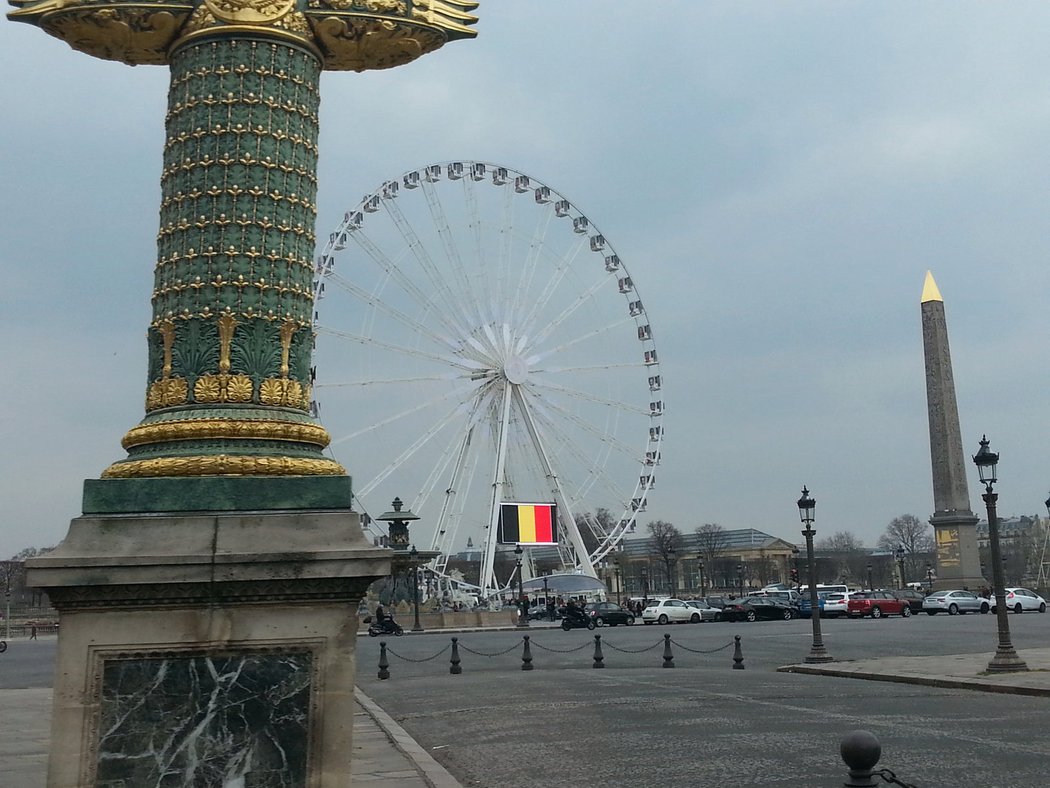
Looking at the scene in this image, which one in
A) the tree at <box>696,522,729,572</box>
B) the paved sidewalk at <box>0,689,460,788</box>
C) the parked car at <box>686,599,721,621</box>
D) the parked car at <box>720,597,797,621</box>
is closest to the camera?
the paved sidewalk at <box>0,689,460,788</box>

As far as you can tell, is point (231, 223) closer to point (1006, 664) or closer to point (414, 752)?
point (414, 752)

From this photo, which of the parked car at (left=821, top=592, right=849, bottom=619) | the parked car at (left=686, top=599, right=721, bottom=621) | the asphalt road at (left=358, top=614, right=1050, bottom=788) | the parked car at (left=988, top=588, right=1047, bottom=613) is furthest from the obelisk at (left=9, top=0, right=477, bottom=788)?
the parked car at (left=988, top=588, right=1047, bottom=613)

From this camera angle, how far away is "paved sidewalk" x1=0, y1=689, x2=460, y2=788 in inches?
362

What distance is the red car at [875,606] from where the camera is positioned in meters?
50.5

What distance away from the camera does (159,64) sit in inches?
288

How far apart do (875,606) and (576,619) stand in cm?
1410

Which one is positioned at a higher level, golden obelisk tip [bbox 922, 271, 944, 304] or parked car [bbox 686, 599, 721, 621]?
golden obelisk tip [bbox 922, 271, 944, 304]

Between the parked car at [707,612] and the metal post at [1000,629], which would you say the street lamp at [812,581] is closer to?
the metal post at [1000,629]

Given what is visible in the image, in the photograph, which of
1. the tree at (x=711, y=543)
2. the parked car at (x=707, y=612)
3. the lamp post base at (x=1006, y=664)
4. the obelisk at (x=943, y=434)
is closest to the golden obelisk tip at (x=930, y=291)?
the obelisk at (x=943, y=434)

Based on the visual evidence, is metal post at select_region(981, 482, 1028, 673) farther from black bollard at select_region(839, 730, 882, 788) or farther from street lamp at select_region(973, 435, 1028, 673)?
black bollard at select_region(839, 730, 882, 788)

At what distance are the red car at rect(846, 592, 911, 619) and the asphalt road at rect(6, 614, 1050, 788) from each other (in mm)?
25196

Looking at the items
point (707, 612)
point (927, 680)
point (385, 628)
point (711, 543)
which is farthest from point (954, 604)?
point (711, 543)

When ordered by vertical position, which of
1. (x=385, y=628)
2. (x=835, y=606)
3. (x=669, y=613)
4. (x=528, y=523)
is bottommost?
(x=385, y=628)

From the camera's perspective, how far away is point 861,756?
16.4ft
